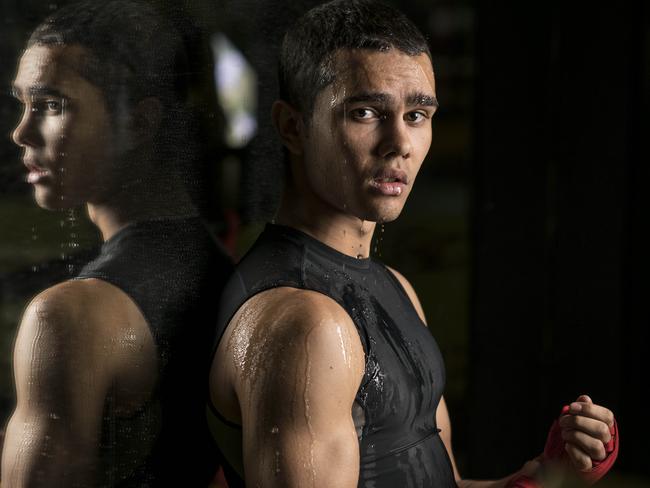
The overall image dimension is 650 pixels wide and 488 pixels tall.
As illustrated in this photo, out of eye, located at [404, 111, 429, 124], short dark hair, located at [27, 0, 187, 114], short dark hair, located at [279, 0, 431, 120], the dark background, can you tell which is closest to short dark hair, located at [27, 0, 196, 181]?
short dark hair, located at [27, 0, 187, 114]

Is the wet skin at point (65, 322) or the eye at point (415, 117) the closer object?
the wet skin at point (65, 322)

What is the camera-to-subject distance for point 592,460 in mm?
905

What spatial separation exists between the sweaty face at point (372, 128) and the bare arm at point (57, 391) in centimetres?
27

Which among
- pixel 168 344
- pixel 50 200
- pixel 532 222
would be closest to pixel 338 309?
pixel 168 344

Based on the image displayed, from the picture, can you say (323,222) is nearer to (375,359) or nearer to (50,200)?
(375,359)

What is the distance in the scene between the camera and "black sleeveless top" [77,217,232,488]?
79cm

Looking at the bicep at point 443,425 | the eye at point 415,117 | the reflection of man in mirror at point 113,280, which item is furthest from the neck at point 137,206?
the bicep at point 443,425

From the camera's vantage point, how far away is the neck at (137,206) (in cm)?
79

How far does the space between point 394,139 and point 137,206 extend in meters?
0.25

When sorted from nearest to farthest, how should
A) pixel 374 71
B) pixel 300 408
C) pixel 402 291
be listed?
pixel 300 408, pixel 374 71, pixel 402 291

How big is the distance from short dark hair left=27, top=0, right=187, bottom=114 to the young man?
128 millimetres

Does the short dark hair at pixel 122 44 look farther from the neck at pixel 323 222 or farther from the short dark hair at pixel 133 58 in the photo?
the neck at pixel 323 222

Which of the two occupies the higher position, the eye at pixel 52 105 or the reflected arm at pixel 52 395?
the eye at pixel 52 105

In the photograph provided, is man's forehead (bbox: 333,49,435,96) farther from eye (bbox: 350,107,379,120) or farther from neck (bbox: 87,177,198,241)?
neck (bbox: 87,177,198,241)
